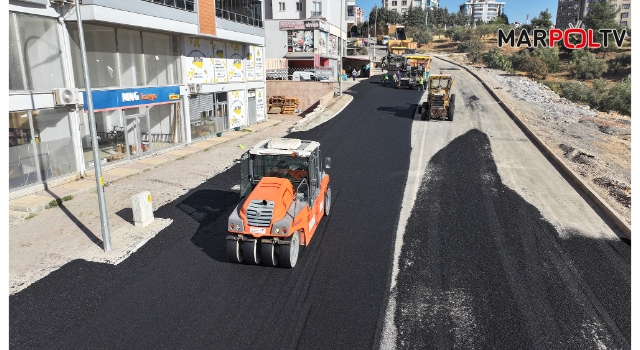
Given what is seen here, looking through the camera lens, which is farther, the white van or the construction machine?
the white van

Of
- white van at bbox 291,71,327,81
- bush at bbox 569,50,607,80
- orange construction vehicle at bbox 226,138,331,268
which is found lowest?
orange construction vehicle at bbox 226,138,331,268

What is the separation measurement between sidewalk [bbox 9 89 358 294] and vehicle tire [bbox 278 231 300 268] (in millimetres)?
4116

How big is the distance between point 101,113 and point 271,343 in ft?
49.5

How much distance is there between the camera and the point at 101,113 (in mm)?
18188

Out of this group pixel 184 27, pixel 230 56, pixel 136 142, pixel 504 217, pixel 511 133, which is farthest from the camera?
pixel 230 56

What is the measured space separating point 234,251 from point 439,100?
2072 centimetres

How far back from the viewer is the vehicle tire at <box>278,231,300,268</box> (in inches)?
363

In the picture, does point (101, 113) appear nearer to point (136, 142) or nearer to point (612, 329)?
point (136, 142)

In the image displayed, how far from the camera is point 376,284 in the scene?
9047 mm

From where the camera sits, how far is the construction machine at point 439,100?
2667 cm

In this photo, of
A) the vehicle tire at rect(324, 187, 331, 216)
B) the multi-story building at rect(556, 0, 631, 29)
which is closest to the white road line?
the vehicle tire at rect(324, 187, 331, 216)

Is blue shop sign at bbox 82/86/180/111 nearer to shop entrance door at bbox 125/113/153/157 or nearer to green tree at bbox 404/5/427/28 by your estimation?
shop entrance door at bbox 125/113/153/157

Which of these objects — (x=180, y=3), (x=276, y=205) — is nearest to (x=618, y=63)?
(x=180, y=3)

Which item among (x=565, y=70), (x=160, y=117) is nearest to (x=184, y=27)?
(x=160, y=117)
